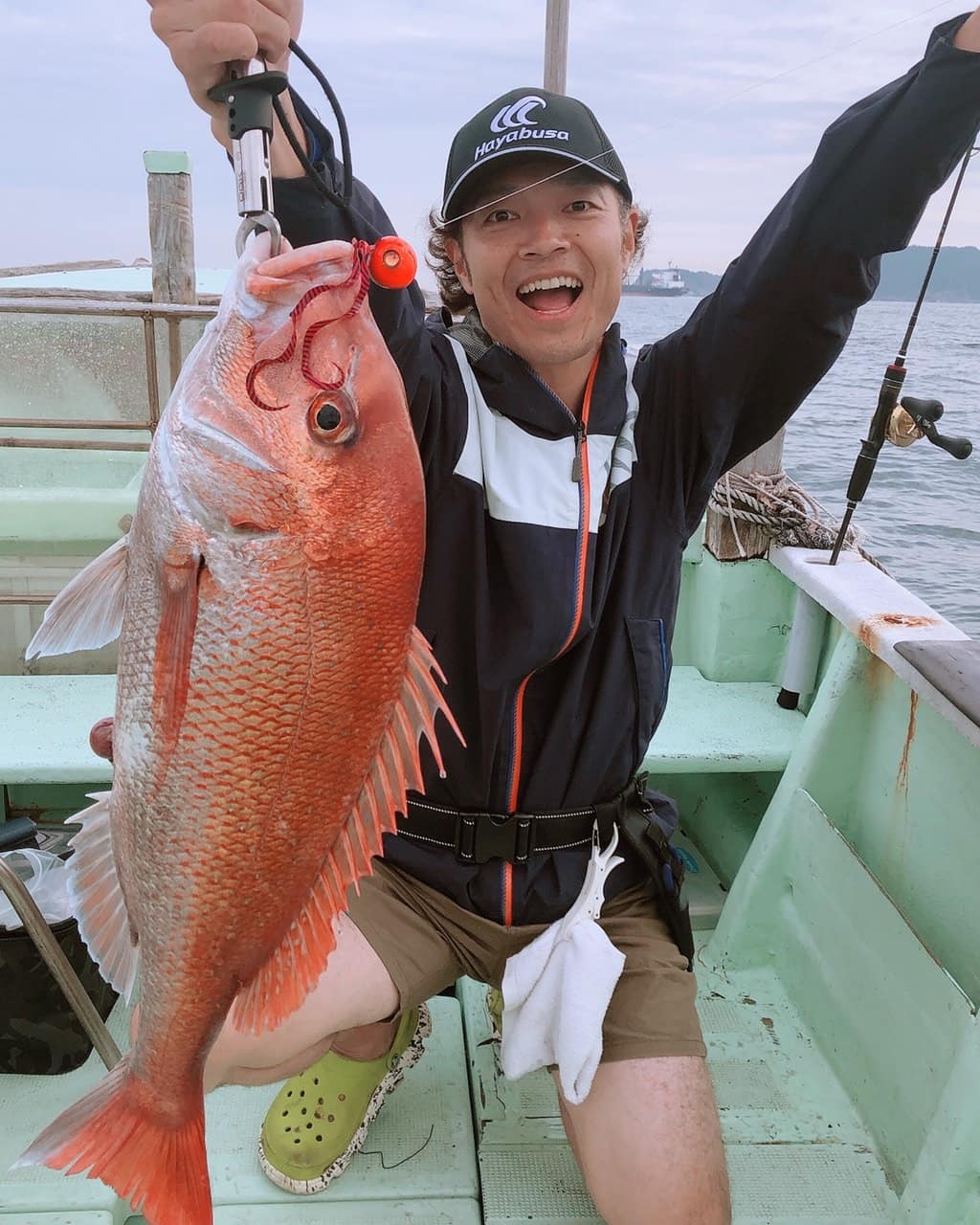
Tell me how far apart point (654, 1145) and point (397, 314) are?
179 cm

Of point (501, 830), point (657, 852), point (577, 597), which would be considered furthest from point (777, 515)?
point (501, 830)

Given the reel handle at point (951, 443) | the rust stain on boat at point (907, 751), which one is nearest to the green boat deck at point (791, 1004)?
the rust stain on boat at point (907, 751)

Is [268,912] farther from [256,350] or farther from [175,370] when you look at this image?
[175,370]

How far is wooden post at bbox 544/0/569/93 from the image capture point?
3.28 m

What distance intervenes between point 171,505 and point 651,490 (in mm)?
1250

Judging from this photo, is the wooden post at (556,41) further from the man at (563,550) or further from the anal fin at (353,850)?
the anal fin at (353,850)

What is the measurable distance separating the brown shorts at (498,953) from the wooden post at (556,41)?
2.60m

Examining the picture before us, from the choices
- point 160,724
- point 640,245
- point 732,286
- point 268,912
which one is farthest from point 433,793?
point 640,245

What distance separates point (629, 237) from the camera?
2424 mm

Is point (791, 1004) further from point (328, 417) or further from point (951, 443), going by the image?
point (328, 417)

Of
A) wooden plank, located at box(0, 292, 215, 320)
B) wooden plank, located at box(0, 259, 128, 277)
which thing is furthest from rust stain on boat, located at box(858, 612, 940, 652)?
wooden plank, located at box(0, 259, 128, 277)

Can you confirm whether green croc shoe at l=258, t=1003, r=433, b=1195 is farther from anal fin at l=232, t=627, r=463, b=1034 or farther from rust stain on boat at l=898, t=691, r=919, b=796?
rust stain on boat at l=898, t=691, r=919, b=796

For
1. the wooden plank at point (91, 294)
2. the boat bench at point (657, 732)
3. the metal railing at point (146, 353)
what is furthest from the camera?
the wooden plank at point (91, 294)

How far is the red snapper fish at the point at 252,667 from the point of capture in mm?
1405
